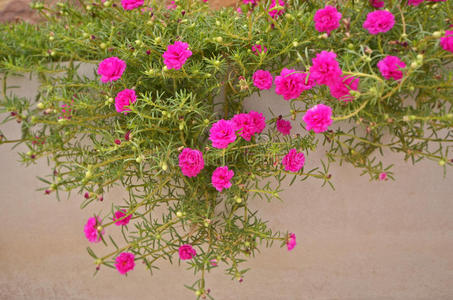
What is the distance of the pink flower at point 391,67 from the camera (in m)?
1.08

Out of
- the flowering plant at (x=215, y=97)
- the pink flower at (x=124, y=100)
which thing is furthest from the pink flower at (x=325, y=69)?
the pink flower at (x=124, y=100)

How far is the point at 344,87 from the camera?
1146mm

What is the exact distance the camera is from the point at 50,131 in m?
1.39

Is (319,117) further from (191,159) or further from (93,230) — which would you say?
(93,230)

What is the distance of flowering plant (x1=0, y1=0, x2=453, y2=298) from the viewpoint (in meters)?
1.16

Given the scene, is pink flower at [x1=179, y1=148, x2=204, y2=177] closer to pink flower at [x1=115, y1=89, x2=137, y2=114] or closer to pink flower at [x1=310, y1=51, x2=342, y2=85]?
pink flower at [x1=115, y1=89, x2=137, y2=114]

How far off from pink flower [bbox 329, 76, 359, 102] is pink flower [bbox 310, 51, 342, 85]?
0.04 meters

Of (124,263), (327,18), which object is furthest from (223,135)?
(124,263)

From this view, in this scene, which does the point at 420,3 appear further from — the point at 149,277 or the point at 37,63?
the point at 149,277

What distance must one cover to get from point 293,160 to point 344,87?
312 millimetres

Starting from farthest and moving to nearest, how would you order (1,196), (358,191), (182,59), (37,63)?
(1,196)
(358,191)
(37,63)
(182,59)

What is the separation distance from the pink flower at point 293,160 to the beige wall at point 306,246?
274 millimetres

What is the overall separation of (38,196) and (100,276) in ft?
1.68

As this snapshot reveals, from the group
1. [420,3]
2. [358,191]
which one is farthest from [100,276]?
[420,3]
